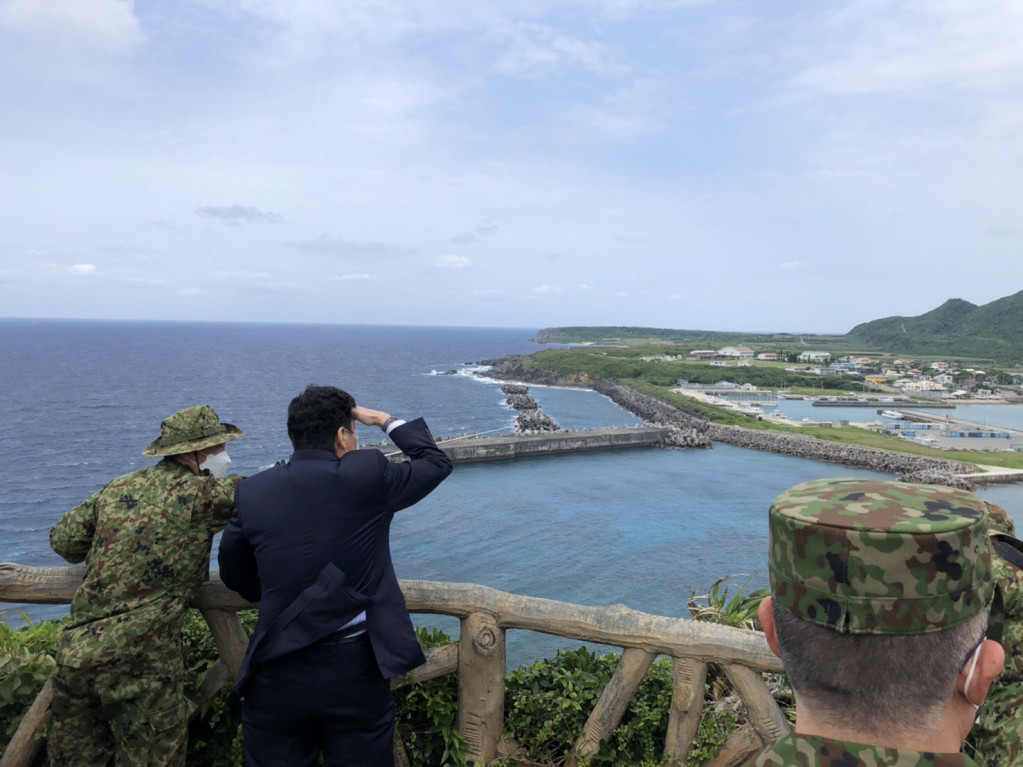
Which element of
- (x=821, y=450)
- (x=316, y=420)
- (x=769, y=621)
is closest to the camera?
(x=769, y=621)

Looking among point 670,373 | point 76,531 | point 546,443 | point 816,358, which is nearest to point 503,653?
point 76,531

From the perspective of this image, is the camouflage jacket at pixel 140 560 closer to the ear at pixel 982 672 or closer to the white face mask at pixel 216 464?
the white face mask at pixel 216 464

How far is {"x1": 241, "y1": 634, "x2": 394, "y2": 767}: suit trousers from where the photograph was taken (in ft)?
8.18

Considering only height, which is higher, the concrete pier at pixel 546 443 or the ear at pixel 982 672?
the ear at pixel 982 672

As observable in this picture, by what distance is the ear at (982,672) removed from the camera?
116cm

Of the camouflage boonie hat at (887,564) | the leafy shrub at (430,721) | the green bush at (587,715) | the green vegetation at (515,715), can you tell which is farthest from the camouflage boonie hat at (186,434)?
the camouflage boonie hat at (887,564)

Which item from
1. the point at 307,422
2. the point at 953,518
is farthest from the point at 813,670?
the point at 307,422

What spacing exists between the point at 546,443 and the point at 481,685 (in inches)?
1944

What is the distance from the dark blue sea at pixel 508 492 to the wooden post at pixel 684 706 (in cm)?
1206

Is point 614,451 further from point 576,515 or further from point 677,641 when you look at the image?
point 677,641

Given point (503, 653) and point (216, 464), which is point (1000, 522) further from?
point (216, 464)

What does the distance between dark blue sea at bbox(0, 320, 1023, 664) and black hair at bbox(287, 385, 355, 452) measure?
459 inches

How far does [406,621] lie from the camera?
8.61ft

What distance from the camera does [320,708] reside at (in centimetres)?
250
